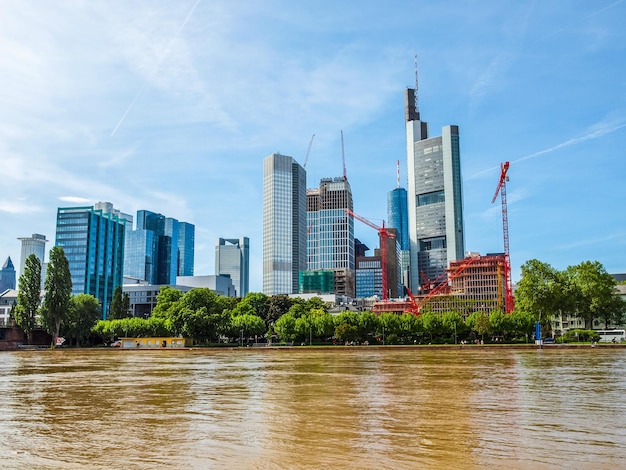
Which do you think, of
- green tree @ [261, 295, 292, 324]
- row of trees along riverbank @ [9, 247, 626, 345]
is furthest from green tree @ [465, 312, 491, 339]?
green tree @ [261, 295, 292, 324]

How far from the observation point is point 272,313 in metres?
160

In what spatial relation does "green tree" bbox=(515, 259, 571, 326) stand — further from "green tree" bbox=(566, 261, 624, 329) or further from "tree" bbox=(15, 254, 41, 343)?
"tree" bbox=(15, 254, 41, 343)

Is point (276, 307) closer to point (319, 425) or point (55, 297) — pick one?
point (55, 297)

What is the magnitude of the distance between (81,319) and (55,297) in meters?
15.3

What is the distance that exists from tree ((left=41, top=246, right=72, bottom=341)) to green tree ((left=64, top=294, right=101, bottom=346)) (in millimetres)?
6171

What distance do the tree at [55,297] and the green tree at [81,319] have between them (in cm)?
617

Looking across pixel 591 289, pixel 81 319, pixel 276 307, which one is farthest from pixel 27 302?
pixel 591 289

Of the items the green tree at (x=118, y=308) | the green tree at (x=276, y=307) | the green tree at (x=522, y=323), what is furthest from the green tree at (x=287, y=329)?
the green tree at (x=118, y=308)

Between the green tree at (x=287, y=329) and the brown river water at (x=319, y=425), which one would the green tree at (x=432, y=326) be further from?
the brown river water at (x=319, y=425)

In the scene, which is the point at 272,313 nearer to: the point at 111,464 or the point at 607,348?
the point at 607,348

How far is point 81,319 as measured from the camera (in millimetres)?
139625

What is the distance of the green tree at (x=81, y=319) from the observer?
137 metres

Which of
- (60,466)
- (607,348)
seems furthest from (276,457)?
Result: (607,348)

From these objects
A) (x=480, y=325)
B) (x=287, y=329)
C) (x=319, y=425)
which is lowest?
(x=319, y=425)
